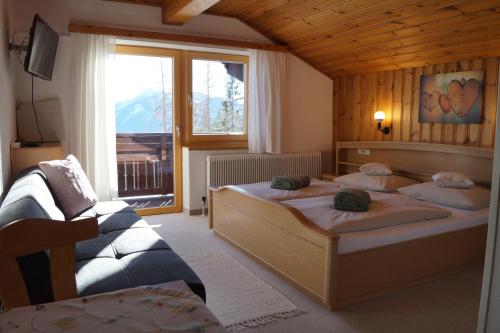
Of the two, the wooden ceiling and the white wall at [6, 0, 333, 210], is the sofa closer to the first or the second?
the white wall at [6, 0, 333, 210]

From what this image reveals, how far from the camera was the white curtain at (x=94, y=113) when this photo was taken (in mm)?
4145

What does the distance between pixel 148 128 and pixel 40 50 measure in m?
1.88

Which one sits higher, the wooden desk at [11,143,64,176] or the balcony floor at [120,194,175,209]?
the wooden desk at [11,143,64,176]

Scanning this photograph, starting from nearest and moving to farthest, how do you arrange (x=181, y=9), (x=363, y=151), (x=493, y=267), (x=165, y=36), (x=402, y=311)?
(x=493, y=267), (x=402, y=311), (x=181, y=9), (x=165, y=36), (x=363, y=151)

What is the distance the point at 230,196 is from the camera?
375 cm

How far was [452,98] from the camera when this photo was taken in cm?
397

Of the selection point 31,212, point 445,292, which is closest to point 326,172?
point 445,292

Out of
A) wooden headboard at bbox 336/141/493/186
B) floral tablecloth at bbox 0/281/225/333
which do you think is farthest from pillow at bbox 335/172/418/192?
floral tablecloth at bbox 0/281/225/333

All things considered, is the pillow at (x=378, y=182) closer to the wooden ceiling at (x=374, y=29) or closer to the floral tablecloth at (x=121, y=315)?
the wooden ceiling at (x=374, y=29)

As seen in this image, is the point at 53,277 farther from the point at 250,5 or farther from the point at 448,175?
the point at 250,5

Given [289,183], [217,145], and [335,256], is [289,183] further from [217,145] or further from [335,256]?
[217,145]

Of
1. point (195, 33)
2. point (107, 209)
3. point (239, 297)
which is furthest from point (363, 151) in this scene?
point (107, 209)

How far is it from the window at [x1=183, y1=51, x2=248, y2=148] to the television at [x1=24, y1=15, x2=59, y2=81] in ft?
5.79

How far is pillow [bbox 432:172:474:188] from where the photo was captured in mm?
3523
